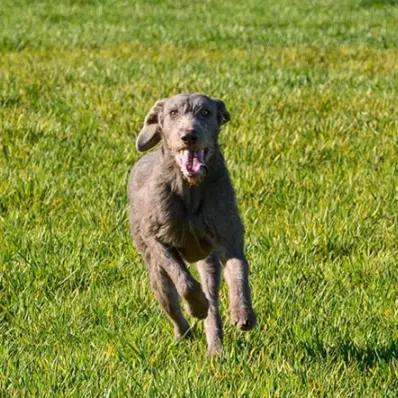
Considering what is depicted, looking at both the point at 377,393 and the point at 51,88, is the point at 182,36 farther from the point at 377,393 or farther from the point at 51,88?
the point at 377,393

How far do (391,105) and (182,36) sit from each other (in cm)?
987

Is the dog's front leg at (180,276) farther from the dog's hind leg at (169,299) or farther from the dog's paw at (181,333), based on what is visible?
the dog's paw at (181,333)

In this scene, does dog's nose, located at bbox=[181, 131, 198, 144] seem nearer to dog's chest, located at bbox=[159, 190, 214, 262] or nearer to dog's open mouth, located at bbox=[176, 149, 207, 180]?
dog's open mouth, located at bbox=[176, 149, 207, 180]

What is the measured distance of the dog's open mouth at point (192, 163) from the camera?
5.13 metres

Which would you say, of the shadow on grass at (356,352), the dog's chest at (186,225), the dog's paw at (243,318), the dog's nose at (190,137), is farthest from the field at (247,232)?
the dog's nose at (190,137)

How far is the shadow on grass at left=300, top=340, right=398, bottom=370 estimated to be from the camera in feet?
16.7

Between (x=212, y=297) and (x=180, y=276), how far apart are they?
52 cm

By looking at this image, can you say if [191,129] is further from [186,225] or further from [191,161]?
[186,225]

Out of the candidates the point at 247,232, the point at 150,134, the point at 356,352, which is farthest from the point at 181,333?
the point at 247,232

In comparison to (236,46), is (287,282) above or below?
above

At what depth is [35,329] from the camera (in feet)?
18.4

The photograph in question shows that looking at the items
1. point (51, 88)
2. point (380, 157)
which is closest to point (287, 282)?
point (380, 157)

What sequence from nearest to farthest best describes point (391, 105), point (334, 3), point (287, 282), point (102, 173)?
1. point (287, 282)
2. point (102, 173)
3. point (391, 105)
4. point (334, 3)

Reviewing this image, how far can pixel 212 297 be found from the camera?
567 centimetres
